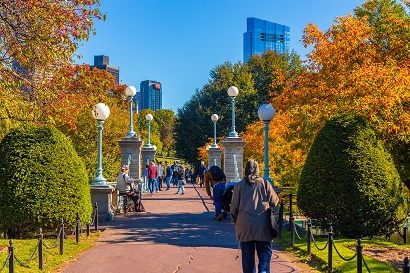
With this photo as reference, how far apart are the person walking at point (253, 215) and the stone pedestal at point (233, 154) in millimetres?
16415

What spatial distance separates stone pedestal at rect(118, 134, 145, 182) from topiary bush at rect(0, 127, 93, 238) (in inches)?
485

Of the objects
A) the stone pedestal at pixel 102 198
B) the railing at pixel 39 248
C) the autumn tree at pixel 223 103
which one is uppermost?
the autumn tree at pixel 223 103

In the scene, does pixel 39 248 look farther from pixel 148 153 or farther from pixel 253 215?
pixel 148 153

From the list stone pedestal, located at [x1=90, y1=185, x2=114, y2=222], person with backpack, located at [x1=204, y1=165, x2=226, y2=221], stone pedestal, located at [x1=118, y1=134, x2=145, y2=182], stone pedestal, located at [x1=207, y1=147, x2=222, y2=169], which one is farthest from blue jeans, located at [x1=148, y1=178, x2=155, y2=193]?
person with backpack, located at [x1=204, y1=165, x2=226, y2=221]

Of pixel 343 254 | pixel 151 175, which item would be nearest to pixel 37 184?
pixel 343 254

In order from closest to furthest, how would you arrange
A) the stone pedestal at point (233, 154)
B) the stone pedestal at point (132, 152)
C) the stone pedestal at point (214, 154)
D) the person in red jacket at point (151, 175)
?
the stone pedestal at point (233, 154), the stone pedestal at point (132, 152), the person in red jacket at point (151, 175), the stone pedestal at point (214, 154)

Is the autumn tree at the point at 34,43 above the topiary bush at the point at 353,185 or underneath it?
above

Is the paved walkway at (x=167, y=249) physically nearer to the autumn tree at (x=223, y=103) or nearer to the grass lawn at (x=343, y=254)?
the grass lawn at (x=343, y=254)

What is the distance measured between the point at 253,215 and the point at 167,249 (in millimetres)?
3834

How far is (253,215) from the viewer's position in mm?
6668

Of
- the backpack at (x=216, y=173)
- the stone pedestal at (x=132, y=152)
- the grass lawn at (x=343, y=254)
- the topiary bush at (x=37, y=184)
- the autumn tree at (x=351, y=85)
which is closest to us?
the grass lawn at (x=343, y=254)

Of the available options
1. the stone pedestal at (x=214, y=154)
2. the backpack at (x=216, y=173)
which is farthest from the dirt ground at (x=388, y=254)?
the stone pedestal at (x=214, y=154)

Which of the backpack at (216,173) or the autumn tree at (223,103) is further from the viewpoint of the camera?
the autumn tree at (223,103)

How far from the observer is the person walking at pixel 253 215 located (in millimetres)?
6648
